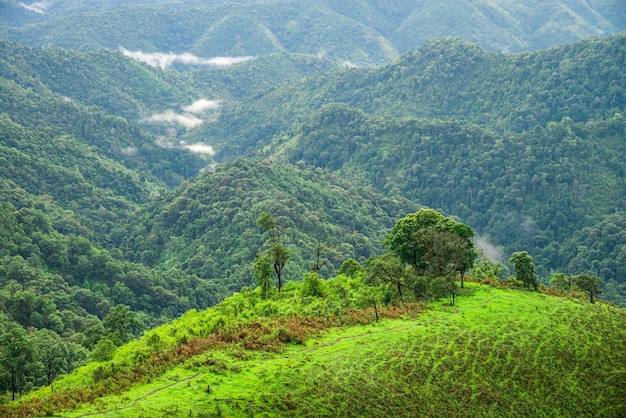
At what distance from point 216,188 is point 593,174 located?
9476 centimetres

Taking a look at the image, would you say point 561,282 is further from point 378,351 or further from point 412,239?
point 378,351

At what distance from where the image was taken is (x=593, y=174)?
178875 mm

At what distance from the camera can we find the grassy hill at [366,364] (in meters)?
38.2

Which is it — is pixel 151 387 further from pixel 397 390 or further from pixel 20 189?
pixel 20 189

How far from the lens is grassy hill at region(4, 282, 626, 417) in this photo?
38.2m

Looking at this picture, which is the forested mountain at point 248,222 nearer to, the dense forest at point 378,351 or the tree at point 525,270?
the tree at point 525,270

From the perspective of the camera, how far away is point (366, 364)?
4531 cm

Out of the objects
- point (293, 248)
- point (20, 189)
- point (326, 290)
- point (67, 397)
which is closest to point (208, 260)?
point (293, 248)

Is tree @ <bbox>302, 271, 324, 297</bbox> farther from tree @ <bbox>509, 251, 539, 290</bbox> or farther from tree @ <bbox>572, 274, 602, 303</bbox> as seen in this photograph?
tree @ <bbox>572, 274, 602, 303</bbox>

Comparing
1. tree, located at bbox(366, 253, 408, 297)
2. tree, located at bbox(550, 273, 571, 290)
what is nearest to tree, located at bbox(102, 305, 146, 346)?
tree, located at bbox(366, 253, 408, 297)

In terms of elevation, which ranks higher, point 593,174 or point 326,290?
point 593,174

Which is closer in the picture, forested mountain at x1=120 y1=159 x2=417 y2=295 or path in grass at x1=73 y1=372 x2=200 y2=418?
path in grass at x1=73 y1=372 x2=200 y2=418

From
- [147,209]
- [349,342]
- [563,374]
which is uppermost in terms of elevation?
[147,209]

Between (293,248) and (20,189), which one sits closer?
(293,248)
